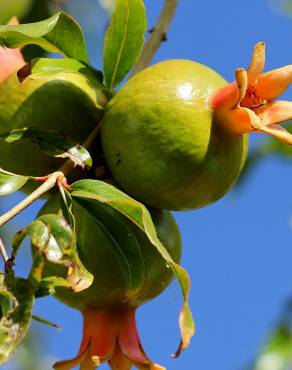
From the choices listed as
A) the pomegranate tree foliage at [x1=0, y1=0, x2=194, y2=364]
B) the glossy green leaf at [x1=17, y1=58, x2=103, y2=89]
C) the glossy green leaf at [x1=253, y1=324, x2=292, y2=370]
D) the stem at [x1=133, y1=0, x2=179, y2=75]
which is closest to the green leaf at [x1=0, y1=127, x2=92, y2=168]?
the pomegranate tree foliage at [x1=0, y1=0, x2=194, y2=364]

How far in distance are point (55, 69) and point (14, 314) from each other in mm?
561

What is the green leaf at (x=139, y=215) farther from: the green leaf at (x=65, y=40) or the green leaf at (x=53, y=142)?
the green leaf at (x=65, y=40)

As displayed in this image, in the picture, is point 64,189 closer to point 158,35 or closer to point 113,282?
point 113,282

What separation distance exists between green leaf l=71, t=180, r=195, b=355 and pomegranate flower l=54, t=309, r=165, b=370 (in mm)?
303

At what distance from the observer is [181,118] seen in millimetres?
1587

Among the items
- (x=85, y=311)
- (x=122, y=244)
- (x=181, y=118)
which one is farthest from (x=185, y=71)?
(x=85, y=311)

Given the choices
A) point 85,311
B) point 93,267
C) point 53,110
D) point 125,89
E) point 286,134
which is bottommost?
point 85,311

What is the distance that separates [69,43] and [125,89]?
22 centimetres

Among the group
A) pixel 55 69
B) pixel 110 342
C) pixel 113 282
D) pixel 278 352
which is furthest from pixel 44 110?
pixel 278 352

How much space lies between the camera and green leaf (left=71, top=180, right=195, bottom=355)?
1.35 m

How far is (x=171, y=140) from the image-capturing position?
5.17 ft

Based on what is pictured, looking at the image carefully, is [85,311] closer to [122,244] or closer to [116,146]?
[122,244]

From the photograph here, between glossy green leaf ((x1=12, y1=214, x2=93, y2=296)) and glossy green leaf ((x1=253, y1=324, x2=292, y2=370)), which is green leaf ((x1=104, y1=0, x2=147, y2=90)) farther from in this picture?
glossy green leaf ((x1=253, y1=324, x2=292, y2=370))

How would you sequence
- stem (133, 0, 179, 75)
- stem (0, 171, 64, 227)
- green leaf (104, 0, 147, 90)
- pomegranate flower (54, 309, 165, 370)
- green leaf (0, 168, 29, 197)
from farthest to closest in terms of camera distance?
1. stem (133, 0, 179, 75)
2. green leaf (104, 0, 147, 90)
3. pomegranate flower (54, 309, 165, 370)
4. green leaf (0, 168, 29, 197)
5. stem (0, 171, 64, 227)
